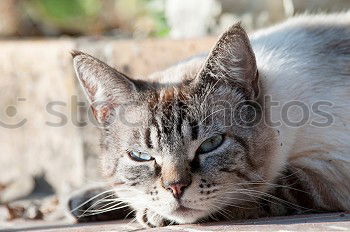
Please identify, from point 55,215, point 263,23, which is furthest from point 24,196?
point 263,23

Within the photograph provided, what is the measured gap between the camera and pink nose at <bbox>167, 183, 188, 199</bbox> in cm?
301

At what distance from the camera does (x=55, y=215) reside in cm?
430

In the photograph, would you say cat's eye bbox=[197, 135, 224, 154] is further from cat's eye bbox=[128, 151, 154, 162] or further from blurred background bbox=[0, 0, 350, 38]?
blurred background bbox=[0, 0, 350, 38]

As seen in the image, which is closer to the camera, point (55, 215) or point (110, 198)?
point (110, 198)

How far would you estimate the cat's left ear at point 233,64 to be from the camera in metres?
3.21

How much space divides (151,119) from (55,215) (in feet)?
4.38

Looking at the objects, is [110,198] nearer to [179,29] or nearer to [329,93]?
[329,93]

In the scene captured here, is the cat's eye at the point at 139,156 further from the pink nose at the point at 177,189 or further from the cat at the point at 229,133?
the pink nose at the point at 177,189

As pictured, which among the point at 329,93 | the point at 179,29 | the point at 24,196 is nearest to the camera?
the point at 329,93

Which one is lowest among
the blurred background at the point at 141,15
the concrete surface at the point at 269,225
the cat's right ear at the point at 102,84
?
the concrete surface at the point at 269,225

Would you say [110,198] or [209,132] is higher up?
[209,132]

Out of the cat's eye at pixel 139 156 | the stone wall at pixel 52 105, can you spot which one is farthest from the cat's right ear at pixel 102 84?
the stone wall at pixel 52 105

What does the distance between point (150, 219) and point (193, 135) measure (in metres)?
0.47

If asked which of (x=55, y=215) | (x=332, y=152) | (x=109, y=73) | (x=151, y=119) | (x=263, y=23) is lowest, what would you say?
(x=55, y=215)
